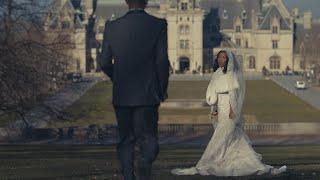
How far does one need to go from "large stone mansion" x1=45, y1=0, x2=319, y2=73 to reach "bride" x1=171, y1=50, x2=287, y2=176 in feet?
277

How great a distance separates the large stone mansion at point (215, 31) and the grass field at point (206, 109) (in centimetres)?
3451

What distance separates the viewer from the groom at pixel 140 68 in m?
6.98

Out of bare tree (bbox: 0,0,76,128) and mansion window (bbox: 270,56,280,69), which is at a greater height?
bare tree (bbox: 0,0,76,128)

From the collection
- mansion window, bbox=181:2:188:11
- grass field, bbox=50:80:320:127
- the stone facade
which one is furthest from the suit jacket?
the stone facade

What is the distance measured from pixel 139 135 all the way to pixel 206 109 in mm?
38911

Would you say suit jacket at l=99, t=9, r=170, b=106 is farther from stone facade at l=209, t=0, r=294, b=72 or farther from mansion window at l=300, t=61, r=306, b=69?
mansion window at l=300, t=61, r=306, b=69

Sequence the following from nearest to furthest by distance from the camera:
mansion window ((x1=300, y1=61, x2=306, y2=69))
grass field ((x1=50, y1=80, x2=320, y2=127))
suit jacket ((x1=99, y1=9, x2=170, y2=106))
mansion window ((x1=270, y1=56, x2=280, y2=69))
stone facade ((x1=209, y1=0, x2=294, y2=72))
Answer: suit jacket ((x1=99, y1=9, x2=170, y2=106)), grass field ((x1=50, y1=80, x2=320, y2=127)), stone facade ((x1=209, y1=0, x2=294, y2=72)), mansion window ((x1=270, y1=56, x2=280, y2=69)), mansion window ((x1=300, y1=61, x2=306, y2=69))

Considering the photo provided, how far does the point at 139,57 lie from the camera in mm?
6996

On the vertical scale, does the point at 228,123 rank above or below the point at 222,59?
below

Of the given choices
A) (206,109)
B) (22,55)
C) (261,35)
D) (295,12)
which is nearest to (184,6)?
(261,35)

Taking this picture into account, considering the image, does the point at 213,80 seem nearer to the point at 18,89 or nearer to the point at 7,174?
the point at 7,174

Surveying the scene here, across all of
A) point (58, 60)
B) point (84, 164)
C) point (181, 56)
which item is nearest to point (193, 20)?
point (181, 56)

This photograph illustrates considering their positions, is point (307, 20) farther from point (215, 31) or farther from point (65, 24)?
point (65, 24)

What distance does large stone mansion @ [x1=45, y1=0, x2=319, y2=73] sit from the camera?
97.2 meters
